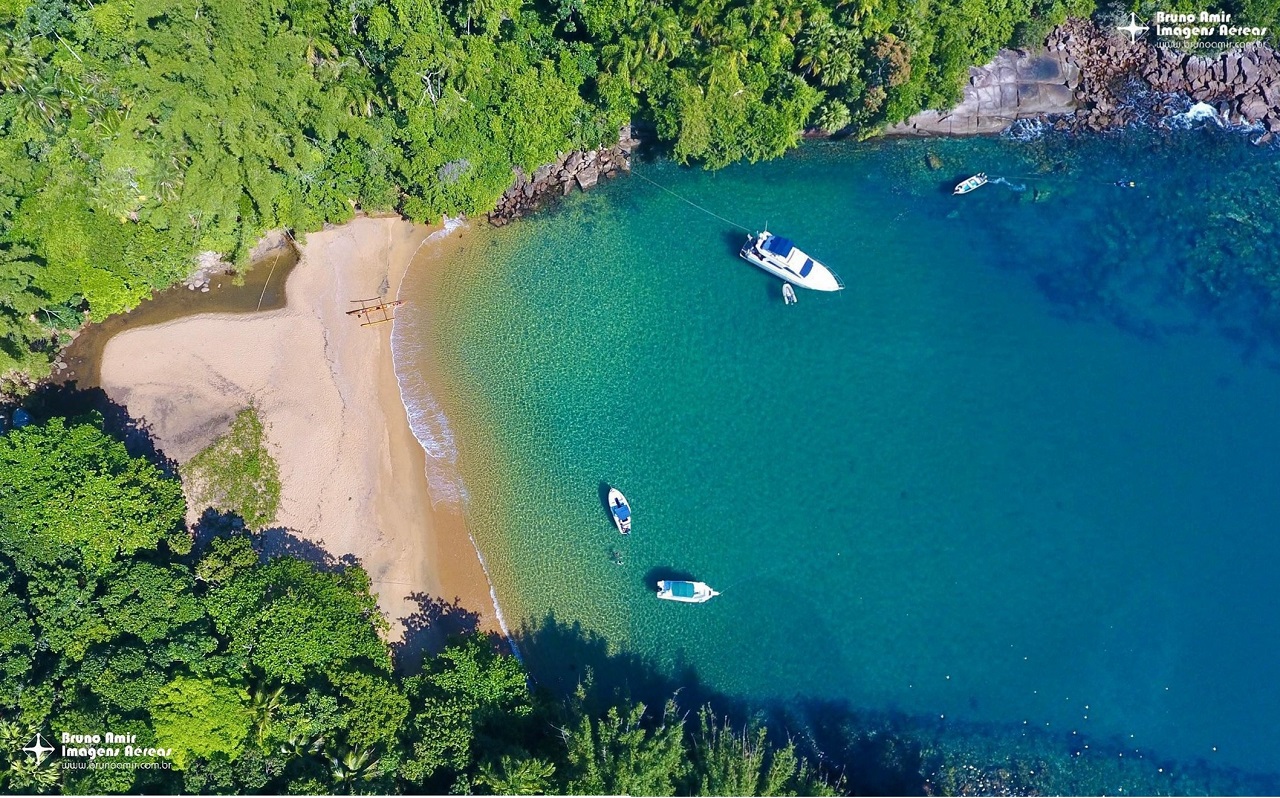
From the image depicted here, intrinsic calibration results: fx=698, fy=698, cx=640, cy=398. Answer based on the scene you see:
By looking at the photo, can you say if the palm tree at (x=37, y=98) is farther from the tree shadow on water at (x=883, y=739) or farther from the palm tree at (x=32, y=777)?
the tree shadow on water at (x=883, y=739)

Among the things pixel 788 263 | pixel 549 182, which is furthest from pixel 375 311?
pixel 788 263

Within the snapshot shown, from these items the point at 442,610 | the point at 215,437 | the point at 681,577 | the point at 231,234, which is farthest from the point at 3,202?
the point at 681,577

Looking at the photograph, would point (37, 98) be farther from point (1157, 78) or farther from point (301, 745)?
point (1157, 78)

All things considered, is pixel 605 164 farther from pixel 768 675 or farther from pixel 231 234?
pixel 768 675

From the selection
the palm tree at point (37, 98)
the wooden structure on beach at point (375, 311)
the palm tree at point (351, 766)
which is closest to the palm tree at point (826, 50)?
the wooden structure on beach at point (375, 311)

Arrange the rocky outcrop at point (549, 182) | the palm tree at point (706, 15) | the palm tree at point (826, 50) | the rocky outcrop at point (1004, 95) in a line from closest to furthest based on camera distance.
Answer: the palm tree at point (826, 50), the palm tree at point (706, 15), the rocky outcrop at point (549, 182), the rocky outcrop at point (1004, 95)
